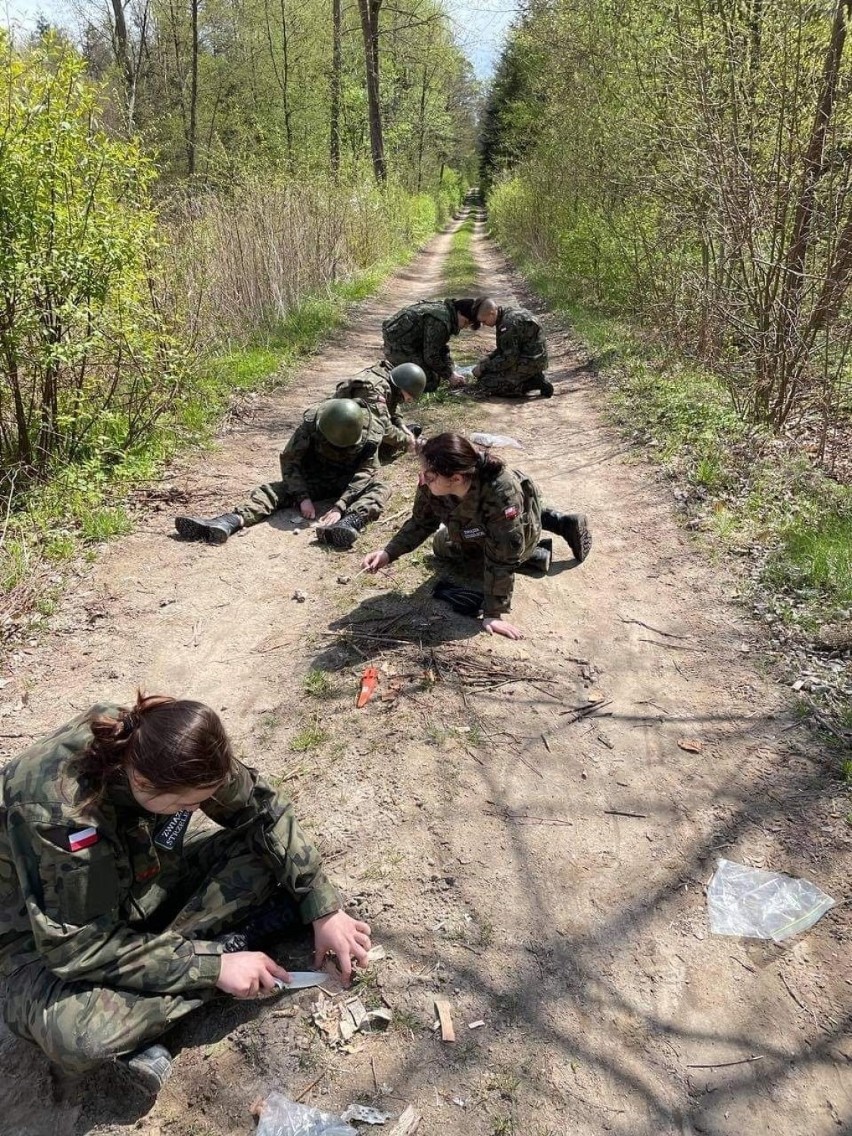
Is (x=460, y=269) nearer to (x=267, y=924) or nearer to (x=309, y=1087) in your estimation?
(x=267, y=924)

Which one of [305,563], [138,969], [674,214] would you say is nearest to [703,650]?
[305,563]

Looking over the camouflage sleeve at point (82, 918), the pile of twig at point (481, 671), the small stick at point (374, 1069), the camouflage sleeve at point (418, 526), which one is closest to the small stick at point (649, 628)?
the pile of twig at point (481, 671)

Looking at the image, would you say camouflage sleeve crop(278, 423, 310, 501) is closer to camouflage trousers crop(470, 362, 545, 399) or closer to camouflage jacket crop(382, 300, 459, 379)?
camouflage jacket crop(382, 300, 459, 379)

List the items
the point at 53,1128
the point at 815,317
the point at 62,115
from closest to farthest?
the point at 53,1128, the point at 62,115, the point at 815,317

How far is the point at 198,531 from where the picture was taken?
538 cm

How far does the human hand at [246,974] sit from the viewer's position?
86.8 inches

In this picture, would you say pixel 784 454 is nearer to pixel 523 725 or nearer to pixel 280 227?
pixel 523 725

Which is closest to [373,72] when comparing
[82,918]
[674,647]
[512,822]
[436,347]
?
[436,347]

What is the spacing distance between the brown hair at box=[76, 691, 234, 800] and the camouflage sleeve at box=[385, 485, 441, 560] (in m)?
2.40

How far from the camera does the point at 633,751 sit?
3.35 metres

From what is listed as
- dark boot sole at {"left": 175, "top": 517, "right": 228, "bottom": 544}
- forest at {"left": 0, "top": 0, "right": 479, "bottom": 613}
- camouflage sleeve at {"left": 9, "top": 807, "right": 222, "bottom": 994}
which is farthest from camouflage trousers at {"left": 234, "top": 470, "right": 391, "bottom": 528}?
camouflage sleeve at {"left": 9, "top": 807, "right": 222, "bottom": 994}

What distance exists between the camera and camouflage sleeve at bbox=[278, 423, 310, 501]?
5.79 m

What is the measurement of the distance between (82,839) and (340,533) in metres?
3.44

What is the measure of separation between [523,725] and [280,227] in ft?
33.3
